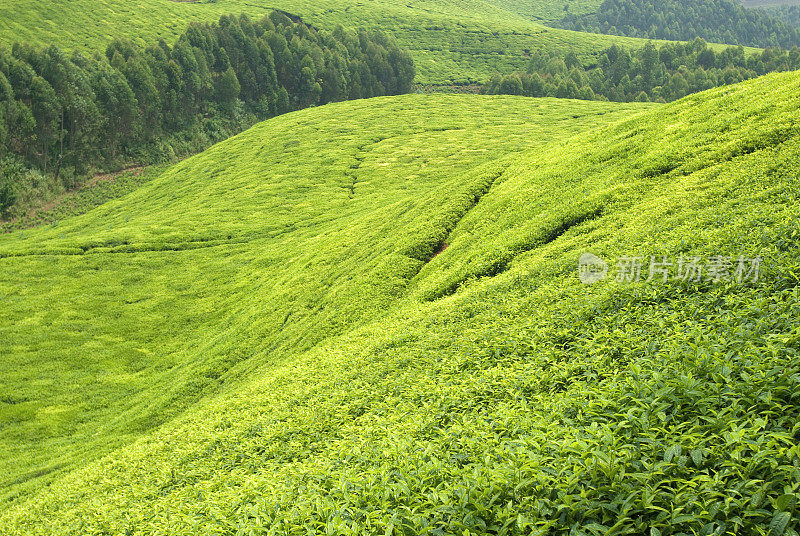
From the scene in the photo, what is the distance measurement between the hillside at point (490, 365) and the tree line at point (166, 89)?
194 feet

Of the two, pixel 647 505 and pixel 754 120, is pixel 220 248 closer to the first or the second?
pixel 754 120

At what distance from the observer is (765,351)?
855 cm

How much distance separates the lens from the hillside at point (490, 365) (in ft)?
23.9

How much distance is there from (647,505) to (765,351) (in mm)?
4472

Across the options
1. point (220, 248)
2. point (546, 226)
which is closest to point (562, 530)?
point (546, 226)

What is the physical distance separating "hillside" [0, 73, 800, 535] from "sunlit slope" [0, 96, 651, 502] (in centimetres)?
38

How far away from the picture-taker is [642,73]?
568ft

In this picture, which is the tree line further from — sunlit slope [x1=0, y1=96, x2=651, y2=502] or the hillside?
the hillside
